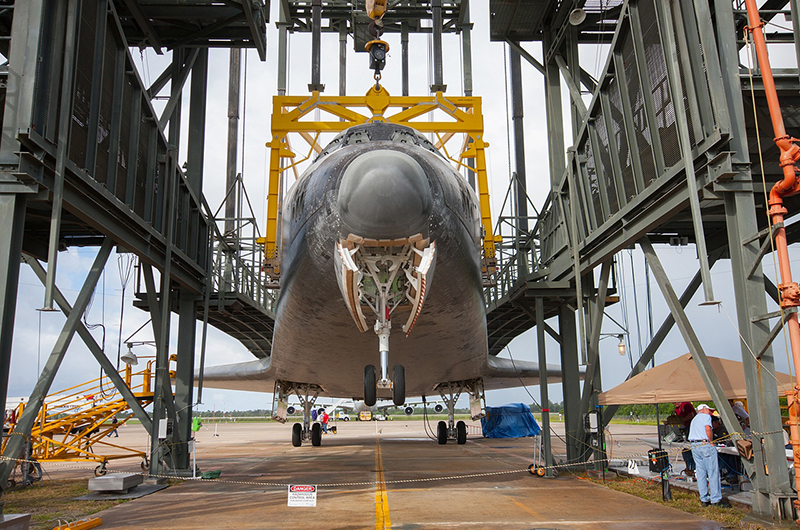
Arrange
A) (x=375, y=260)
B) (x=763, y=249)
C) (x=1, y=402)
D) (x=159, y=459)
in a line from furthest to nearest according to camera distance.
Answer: (x=159, y=459)
(x=375, y=260)
(x=1, y=402)
(x=763, y=249)

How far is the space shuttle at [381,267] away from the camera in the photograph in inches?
227

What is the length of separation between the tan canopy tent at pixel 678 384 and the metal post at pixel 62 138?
23.2 feet

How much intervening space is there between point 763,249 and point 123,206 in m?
7.57

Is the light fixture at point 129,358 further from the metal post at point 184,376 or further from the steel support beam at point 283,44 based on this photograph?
the steel support beam at point 283,44

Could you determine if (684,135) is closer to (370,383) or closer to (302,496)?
(370,383)

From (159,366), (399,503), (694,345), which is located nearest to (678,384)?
(694,345)

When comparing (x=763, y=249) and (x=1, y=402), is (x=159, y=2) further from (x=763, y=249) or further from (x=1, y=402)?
(x=763, y=249)

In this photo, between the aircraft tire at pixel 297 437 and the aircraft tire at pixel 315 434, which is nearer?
the aircraft tire at pixel 297 437

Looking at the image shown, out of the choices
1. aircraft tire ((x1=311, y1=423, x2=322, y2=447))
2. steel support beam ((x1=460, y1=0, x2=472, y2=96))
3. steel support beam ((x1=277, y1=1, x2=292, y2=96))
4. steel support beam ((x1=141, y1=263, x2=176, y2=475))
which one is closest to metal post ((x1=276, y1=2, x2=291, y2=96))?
steel support beam ((x1=277, y1=1, x2=292, y2=96))

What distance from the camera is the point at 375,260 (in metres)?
6.45

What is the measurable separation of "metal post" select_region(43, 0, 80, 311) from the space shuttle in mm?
2665

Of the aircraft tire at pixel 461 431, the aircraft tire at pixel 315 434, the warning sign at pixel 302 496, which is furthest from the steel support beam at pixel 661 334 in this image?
the aircraft tire at pixel 315 434

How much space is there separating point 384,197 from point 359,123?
6.25 meters

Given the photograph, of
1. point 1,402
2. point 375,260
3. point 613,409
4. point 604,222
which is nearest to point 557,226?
point 604,222
